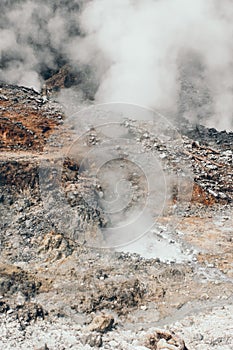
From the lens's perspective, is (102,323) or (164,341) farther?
(102,323)

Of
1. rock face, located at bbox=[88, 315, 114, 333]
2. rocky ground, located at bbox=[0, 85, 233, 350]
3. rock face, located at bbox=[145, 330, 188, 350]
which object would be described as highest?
rocky ground, located at bbox=[0, 85, 233, 350]

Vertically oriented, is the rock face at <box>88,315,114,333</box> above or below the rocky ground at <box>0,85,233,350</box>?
below

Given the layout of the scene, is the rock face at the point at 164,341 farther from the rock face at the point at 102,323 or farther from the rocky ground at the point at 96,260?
the rock face at the point at 102,323

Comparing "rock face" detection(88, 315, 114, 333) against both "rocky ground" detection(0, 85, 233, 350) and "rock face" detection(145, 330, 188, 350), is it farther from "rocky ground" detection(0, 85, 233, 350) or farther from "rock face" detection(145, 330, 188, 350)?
"rock face" detection(145, 330, 188, 350)

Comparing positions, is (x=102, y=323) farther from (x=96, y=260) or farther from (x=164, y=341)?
(x=96, y=260)

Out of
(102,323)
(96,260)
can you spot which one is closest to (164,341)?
(102,323)

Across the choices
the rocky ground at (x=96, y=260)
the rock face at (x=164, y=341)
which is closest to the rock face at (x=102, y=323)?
the rocky ground at (x=96, y=260)

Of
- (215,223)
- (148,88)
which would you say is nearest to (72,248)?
(215,223)

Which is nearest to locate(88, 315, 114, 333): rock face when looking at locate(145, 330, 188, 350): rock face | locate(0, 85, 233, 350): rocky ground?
locate(0, 85, 233, 350): rocky ground
